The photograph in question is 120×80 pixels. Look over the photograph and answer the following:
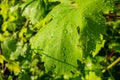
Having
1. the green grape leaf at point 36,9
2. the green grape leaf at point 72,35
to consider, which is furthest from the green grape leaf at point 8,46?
the green grape leaf at point 72,35

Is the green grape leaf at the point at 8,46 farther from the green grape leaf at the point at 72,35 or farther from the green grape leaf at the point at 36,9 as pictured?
the green grape leaf at the point at 72,35

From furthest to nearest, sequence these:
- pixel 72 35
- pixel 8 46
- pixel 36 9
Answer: pixel 8 46 < pixel 36 9 < pixel 72 35

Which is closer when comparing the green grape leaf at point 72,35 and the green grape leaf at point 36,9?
the green grape leaf at point 72,35

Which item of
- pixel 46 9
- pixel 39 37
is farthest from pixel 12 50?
pixel 39 37

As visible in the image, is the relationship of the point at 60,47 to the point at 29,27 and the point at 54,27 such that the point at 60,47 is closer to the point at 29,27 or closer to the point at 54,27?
the point at 54,27

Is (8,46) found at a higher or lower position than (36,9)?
lower

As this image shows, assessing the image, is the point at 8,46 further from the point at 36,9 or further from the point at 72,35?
the point at 72,35

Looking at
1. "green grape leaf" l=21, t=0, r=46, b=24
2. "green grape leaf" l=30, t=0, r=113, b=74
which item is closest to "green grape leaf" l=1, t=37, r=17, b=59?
"green grape leaf" l=21, t=0, r=46, b=24

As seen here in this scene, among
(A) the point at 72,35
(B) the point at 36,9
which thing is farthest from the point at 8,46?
(A) the point at 72,35

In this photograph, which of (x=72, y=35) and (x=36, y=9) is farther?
(x=36, y=9)
